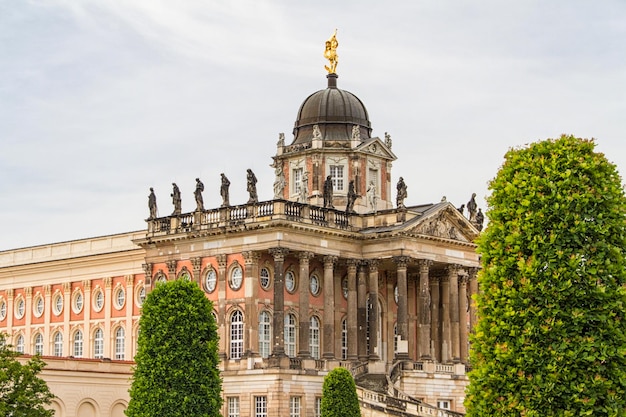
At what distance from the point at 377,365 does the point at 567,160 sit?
117ft

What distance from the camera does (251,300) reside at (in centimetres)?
6184

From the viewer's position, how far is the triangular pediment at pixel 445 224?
216ft

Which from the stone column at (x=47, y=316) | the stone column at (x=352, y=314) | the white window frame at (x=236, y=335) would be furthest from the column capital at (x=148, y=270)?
the stone column at (x=47, y=316)

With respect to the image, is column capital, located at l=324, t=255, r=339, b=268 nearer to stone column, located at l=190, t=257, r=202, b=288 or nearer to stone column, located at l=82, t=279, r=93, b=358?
stone column, located at l=190, t=257, r=202, b=288

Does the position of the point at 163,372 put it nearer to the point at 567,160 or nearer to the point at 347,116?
the point at 567,160

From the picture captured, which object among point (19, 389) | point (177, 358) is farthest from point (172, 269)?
point (19, 389)

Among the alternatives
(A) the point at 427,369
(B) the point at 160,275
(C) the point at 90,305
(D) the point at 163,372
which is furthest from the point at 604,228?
(C) the point at 90,305

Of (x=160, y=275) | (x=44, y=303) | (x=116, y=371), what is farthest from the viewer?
(x=44, y=303)

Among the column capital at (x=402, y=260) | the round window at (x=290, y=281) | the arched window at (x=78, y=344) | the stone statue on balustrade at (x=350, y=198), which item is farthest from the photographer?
the arched window at (x=78, y=344)

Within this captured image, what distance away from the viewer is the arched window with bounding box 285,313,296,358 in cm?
6359

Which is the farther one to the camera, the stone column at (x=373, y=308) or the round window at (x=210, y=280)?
the stone column at (x=373, y=308)

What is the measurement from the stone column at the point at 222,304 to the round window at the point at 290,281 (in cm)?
336

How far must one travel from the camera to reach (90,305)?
74562 millimetres

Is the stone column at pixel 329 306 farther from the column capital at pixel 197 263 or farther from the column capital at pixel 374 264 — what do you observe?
the column capital at pixel 197 263
